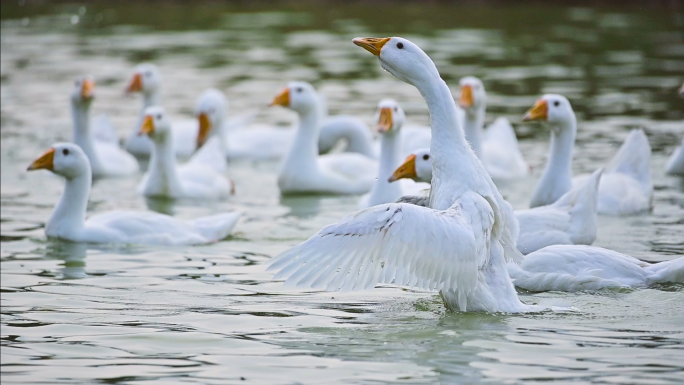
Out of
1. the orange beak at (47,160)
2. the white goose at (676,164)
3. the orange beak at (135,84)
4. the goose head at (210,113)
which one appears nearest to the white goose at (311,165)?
the goose head at (210,113)

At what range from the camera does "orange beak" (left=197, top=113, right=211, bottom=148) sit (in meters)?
15.8

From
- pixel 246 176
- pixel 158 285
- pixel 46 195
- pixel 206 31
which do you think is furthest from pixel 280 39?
pixel 158 285

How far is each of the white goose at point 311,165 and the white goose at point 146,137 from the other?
3.01m

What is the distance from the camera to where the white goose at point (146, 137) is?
54.5 feet

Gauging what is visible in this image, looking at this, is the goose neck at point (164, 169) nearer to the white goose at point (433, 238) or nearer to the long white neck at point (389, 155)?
the long white neck at point (389, 155)

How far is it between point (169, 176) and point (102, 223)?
2.37 meters

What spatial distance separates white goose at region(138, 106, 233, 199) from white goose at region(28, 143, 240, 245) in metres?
2.08

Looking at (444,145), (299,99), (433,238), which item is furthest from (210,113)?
(433,238)

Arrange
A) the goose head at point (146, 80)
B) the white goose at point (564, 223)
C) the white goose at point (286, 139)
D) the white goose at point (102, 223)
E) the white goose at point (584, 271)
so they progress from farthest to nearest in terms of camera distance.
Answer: the goose head at point (146, 80)
the white goose at point (286, 139)
the white goose at point (102, 223)
the white goose at point (564, 223)
the white goose at point (584, 271)

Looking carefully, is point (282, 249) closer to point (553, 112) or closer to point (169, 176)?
point (169, 176)

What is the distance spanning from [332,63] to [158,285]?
15.6 meters

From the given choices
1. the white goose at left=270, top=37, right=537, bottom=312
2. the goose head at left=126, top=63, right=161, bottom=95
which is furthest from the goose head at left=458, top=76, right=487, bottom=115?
the goose head at left=126, top=63, right=161, bottom=95

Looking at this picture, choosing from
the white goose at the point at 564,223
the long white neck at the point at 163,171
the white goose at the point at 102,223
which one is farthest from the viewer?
the long white neck at the point at 163,171

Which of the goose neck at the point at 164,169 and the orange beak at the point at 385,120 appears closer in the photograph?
the orange beak at the point at 385,120
